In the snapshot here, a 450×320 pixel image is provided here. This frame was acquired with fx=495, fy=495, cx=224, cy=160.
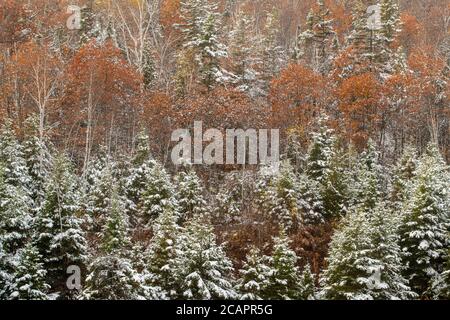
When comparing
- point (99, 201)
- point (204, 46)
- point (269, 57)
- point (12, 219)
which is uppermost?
point (269, 57)

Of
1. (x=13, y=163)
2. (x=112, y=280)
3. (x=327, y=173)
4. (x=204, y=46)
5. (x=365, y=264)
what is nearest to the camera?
(x=112, y=280)

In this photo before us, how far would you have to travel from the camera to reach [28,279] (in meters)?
16.5

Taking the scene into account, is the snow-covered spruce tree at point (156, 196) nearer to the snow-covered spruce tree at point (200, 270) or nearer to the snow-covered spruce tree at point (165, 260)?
the snow-covered spruce tree at point (165, 260)

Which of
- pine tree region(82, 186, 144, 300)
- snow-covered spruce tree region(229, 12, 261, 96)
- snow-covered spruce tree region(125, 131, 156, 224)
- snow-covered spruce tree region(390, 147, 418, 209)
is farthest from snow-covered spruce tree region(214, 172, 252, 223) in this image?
snow-covered spruce tree region(229, 12, 261, 96)

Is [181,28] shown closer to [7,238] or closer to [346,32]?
[346,32]

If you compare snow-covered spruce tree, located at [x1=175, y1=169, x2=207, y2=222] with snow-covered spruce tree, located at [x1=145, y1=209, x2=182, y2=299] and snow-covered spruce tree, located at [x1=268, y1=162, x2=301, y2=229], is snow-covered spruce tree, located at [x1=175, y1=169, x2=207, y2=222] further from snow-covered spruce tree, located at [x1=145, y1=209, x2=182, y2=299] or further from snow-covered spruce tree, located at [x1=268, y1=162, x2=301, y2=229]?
snow-covered spruce tree, located at [x1=145, y1=209, x2=182, y2=299]

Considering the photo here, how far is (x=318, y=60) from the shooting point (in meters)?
43.6

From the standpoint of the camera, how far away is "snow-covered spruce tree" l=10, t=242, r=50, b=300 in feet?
53.5

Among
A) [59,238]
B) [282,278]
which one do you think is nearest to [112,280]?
[59,238]

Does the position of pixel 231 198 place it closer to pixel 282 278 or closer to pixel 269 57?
pixel 282 278

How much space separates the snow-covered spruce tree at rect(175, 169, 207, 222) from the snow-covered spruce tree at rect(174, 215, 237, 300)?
6.54 meters

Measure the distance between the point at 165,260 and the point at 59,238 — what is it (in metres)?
4.26

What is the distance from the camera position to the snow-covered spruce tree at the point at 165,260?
56.7ft
